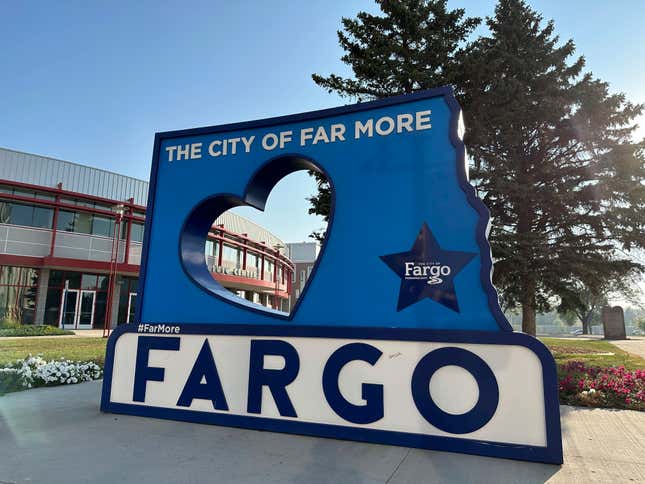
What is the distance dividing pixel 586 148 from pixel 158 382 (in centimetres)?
1556

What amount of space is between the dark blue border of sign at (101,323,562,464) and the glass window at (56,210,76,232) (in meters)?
22.2

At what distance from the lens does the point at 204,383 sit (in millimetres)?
5453

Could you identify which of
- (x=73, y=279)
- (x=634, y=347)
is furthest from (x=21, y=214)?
(x=634, y=347)

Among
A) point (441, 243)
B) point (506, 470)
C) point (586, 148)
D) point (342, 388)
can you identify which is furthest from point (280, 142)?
point (586, 148)

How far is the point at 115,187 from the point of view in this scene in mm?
28141

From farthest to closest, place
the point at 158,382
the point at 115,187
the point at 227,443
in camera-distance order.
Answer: the point at 115,187 < the point at 158,382 < the point at 227,443

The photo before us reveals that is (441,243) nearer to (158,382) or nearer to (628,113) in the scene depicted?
(158,382)

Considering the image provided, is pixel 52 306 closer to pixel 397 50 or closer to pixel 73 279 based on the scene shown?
pixel 73 279

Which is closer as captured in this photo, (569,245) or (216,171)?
(216,171)

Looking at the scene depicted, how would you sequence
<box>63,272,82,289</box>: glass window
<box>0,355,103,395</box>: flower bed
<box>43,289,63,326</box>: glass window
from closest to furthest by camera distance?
<box>0,355,103,395</box>: flower bed → <box>43,289,63,326</box>: glass window → <box>63,272,82,289</box>: glass window

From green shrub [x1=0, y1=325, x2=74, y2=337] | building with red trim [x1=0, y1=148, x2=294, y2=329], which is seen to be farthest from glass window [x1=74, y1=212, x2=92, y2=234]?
green shrub [x1=0, y1=325, x2=74, y2=337]

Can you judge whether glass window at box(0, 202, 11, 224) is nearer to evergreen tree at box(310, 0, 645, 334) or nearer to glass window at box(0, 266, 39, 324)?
glass window at box(0, 266, 39, 324)

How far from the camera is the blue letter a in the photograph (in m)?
5.36

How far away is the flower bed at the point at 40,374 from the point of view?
24.4ft
